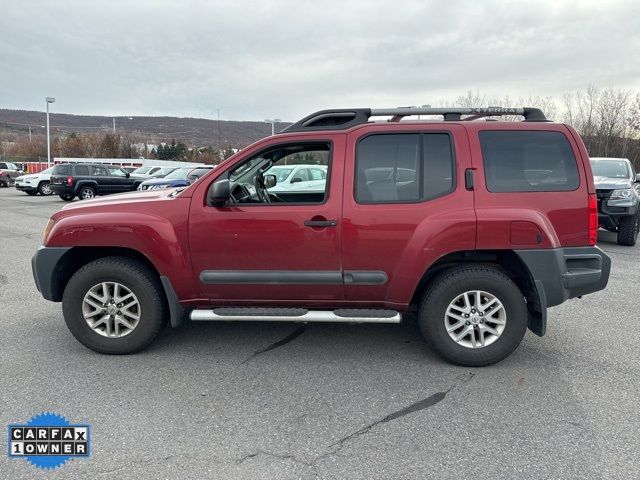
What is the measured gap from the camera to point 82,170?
19375 mm

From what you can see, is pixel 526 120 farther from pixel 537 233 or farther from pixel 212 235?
pixel 212 235

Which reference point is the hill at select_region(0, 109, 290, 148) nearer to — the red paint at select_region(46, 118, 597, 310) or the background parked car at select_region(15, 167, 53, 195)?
the background parked car at select_region(15, 167, 53, 195)

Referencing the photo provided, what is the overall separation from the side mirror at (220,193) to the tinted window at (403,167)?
3.39 feet

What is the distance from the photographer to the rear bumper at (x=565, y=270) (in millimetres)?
3541

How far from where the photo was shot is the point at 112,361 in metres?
3.79

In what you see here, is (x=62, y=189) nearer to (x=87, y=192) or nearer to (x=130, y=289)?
(x=87, y=192)

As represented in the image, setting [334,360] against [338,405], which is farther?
[334,360]

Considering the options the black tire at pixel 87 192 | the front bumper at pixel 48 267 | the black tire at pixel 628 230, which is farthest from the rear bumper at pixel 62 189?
the black tire at pixel 628 230

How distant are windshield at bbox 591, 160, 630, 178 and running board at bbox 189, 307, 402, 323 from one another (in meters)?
8.56

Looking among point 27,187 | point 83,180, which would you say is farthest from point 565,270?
point 27,187

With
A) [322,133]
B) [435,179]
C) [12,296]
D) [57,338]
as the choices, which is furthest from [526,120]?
[12,296]

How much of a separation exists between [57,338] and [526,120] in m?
4.68

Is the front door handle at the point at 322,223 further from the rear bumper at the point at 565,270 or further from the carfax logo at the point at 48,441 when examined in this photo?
the carfax logo at the point at 48,441

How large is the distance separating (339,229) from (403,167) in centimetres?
73
